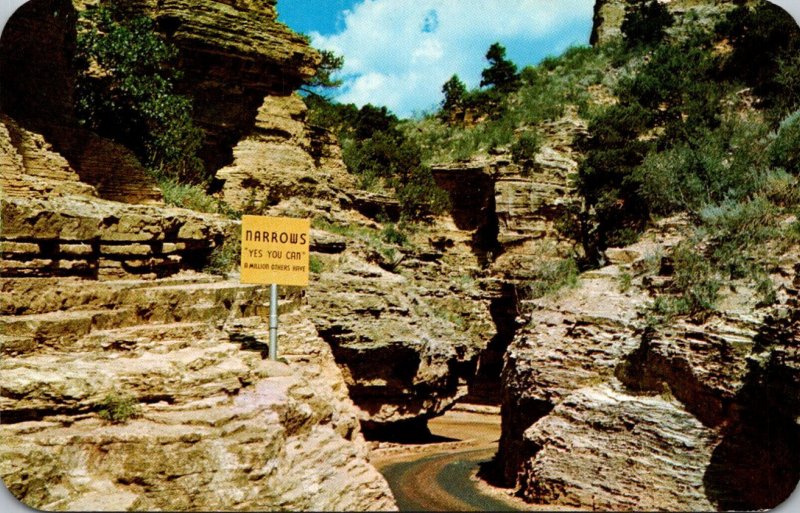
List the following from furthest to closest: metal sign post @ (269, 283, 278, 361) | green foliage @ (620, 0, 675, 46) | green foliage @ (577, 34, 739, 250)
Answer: green foliage @ (620, 0, 675, 46) < green foliage @ (577, 34, 739, 250) < metal sign post @ (269, 283, 278, 361)

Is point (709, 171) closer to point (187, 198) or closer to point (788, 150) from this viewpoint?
→ point (788, 150)

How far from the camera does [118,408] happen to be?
215 inches

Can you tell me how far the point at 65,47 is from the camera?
1148cm

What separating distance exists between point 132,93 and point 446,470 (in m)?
11.0

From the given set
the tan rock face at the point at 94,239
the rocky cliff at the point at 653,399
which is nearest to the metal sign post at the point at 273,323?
the tan rock face at the point at 94,239

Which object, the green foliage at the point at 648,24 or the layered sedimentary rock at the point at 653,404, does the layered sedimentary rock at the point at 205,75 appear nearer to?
the layered sedimentary rock at the point at 653,404

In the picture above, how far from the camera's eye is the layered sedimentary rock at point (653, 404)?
9.37 meters

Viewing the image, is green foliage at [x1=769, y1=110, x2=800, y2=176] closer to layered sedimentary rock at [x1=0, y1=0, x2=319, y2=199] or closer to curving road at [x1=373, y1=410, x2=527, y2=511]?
curving road at [x1=373, y1=410, x2=527, y2=511]

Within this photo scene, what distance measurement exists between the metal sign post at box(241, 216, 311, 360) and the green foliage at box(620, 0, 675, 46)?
31.9 metres

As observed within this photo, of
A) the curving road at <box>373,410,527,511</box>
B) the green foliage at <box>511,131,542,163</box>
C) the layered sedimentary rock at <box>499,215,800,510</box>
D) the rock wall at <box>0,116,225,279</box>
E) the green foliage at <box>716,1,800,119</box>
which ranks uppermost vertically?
the green foliage at <box>716,1,800,119</box>

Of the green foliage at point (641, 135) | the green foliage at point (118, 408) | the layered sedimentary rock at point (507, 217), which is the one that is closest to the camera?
the green foliage at point (118, 408)

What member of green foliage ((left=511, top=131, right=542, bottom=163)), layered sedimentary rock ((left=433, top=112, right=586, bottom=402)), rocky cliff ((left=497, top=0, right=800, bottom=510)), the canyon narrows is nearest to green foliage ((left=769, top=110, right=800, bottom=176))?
the canyon narrows

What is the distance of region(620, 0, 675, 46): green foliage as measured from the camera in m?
34.8

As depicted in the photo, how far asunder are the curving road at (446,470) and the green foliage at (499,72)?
71.5 ft
